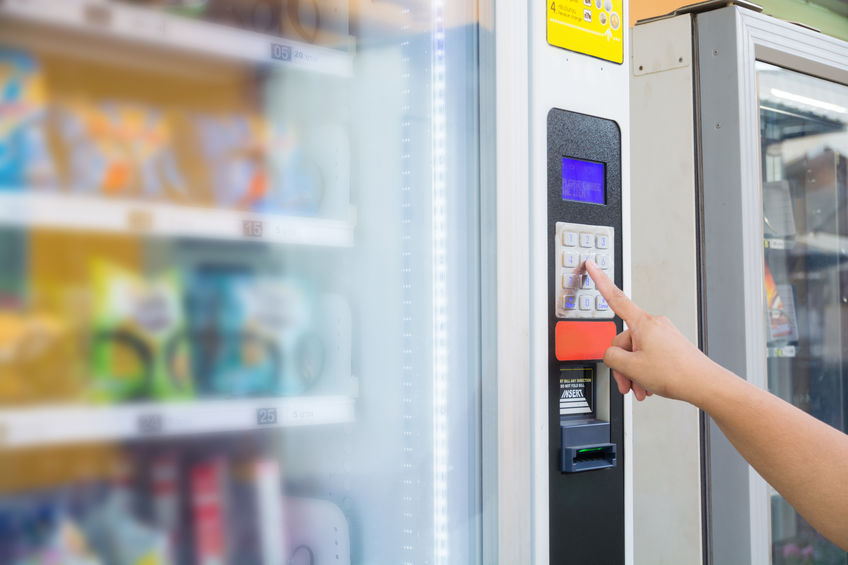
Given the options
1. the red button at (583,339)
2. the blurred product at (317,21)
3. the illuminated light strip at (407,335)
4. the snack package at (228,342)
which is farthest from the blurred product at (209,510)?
the blurred product at (317,21)

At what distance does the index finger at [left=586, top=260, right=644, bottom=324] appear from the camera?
116 centimetres

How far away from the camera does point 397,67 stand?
3.94 feet

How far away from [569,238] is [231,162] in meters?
0.53

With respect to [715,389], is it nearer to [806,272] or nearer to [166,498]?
[166,498]

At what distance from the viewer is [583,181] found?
4.13 ft

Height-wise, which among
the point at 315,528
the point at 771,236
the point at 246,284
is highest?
the point at 771,236

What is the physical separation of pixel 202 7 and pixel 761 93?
5.04 feet

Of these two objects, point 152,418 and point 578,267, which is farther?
point 578,267

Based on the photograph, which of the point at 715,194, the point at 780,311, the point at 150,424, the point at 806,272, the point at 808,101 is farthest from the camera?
the point at 806,272

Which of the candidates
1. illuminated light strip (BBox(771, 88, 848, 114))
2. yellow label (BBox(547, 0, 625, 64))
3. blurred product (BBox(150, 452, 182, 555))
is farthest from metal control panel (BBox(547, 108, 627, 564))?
illuminated light strip (BBox(771, 88, 848, 114))

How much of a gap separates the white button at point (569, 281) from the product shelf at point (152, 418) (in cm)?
39

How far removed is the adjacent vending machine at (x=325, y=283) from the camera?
1.02 metres

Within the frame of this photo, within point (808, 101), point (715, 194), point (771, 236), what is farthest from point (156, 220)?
point (771, 236)

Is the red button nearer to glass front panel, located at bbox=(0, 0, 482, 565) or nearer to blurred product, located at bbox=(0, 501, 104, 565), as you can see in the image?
glass front panel, located at bbox=(0, 0, 482, 565)
